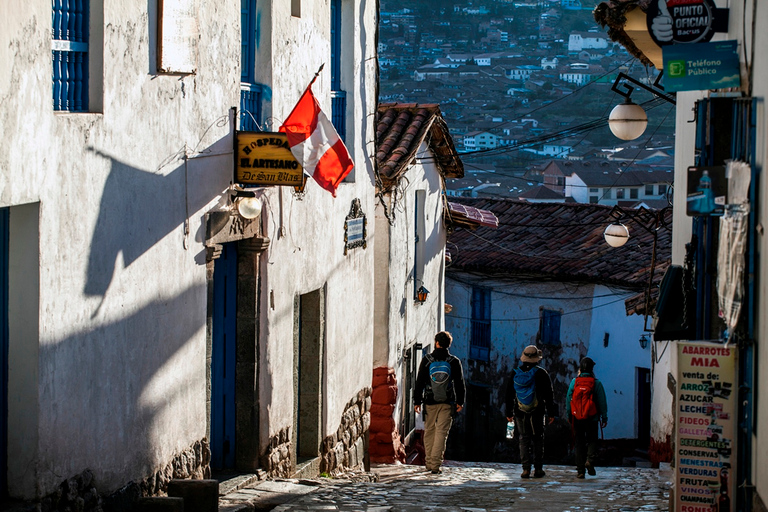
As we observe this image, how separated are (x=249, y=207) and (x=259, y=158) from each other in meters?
0.47

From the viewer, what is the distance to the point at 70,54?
19.6 ft

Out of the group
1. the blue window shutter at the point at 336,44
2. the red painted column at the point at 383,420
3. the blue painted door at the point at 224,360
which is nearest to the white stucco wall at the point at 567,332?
the red painted column at the point at 383,420

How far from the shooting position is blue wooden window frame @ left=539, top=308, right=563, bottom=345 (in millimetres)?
23516

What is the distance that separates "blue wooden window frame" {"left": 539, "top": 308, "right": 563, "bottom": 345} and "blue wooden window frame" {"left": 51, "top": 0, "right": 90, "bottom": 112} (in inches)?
727

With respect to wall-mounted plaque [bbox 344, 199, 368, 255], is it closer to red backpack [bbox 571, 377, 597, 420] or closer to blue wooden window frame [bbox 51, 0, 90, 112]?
red backpack [bbox 571, 377, 597, 420]

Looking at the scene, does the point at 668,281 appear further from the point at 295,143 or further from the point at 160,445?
the point at 160,445

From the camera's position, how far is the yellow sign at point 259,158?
26.6ft

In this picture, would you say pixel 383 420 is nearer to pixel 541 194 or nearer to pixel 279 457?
pixel 279 457

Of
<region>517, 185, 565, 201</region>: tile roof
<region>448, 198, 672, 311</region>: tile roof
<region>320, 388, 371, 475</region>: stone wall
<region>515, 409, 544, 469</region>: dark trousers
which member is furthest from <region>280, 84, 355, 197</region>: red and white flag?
<region>517, 185, 565, 201</region>: tile roof

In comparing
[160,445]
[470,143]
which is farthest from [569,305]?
[470,143]

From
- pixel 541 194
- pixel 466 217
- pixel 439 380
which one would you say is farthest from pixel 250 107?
pixel 541 194

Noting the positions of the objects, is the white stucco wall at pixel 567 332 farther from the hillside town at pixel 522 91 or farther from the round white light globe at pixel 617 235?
the hillside town at pixel 522 91

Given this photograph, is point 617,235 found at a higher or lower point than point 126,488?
higher

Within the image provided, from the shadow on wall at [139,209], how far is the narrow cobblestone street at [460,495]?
6.63 ft
